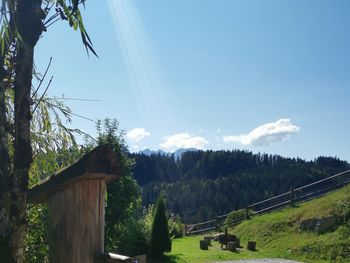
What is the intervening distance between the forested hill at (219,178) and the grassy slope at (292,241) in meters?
60.0

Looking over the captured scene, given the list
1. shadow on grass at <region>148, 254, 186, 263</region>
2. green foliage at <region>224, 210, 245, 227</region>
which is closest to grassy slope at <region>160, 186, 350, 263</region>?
shadow on grass at <region>148, 254, 186, 263</region>

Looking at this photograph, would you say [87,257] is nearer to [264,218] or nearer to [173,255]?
[173,255]

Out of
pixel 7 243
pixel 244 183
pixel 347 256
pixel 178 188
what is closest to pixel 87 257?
pixel 7 243

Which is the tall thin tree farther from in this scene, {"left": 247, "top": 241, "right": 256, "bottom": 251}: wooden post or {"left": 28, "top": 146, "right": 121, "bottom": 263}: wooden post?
{"left": 247, "top": 241, "right": 256, "bottom": 251}: wooden post

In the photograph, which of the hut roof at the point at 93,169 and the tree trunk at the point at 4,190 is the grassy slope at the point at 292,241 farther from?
the tree trunk at the point at 4,190

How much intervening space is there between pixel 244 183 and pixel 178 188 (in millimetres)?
19844

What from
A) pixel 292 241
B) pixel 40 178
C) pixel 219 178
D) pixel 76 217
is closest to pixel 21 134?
pixel 76 217

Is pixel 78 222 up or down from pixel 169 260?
up

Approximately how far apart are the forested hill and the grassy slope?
5997 centimetres

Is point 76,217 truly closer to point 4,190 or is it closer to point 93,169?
point 93,169

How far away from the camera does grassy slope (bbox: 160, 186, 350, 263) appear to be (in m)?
19.5

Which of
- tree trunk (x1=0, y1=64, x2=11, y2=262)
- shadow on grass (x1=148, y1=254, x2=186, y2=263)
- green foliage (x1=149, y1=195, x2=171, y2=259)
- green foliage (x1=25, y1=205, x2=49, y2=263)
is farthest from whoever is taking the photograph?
green foliage (x1=149, y1=195, x2=171, y2=259)

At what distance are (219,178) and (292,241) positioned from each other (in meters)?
109

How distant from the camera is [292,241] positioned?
862 inches
